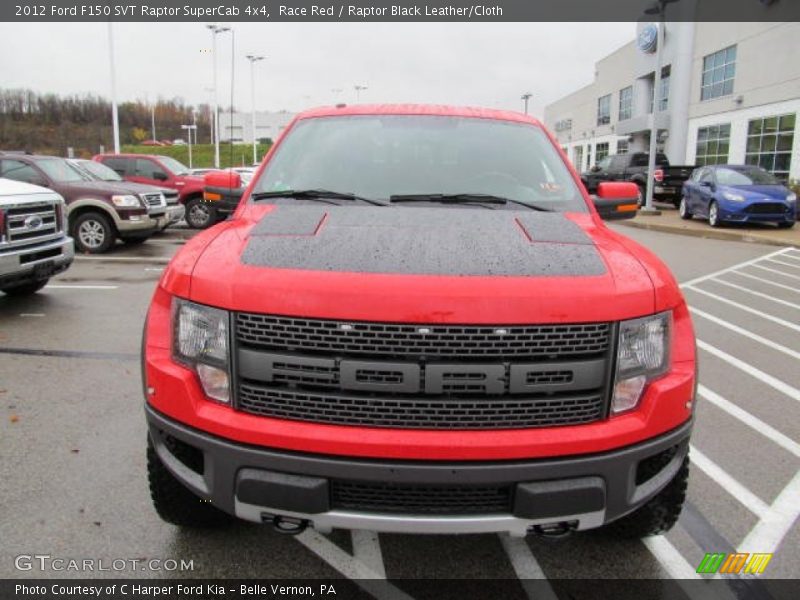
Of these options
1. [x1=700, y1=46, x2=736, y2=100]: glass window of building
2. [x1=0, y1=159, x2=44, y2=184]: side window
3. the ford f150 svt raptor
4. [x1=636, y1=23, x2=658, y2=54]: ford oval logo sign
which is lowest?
the ford f150 svt raptor

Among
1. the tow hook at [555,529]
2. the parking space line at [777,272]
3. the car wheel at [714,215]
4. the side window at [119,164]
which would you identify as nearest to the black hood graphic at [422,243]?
the tow hook at [555,529]

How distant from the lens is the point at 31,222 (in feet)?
21.4

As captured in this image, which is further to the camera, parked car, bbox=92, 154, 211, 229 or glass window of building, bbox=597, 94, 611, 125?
glass window of building, bbox=597, 94, 611, 125

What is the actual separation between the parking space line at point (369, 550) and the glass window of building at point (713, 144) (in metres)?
30.6

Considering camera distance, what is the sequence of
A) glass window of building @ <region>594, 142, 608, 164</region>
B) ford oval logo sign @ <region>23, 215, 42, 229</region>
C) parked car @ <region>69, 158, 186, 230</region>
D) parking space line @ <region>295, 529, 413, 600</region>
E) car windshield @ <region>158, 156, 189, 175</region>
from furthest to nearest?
1. glass window of building @ <region>594, 142, 608, 164</region>
2. car windshield @ <region>158, 156, 189, 175</region>
3. parked car @ <region>69, 158, 186, 230</region>
4. ford oval logo sign @ <region>23, 215, 42, 229</region>
5. parking space line @ <region>295, 529, 413, 600</region>

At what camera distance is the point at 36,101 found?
7544 cm

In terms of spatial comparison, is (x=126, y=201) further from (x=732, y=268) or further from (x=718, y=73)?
(x=718, y=73)

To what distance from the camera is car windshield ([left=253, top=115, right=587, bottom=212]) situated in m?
3.21

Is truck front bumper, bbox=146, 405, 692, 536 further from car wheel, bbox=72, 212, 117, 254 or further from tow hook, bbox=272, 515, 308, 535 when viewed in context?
car wheel, bbox=72, 212, 117, 254

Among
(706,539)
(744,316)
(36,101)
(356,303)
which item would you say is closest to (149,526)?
(356,303)

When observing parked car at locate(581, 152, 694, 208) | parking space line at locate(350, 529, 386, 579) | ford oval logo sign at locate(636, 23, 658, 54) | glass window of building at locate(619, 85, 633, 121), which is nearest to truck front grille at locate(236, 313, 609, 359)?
parking space line at locate(350, 529, 386, 579)

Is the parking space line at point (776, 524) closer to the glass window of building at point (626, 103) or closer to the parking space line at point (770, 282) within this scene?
the parking space line at point (770, 282)

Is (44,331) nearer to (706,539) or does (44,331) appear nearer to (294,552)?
(294,552)

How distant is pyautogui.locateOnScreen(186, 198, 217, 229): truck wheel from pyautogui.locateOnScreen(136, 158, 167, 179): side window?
97 cm
